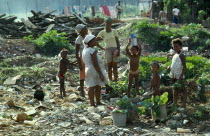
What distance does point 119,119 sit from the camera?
21.6 feet

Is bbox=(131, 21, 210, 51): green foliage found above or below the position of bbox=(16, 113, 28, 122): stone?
above

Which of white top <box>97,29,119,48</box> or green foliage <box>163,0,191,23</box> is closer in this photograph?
white top <box>97,29,119,48</box>

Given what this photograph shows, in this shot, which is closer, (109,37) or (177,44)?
(177,44)

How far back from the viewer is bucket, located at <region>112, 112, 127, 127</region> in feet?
21.5

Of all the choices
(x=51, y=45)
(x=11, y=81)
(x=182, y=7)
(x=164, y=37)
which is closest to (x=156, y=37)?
(x=164, y=37)

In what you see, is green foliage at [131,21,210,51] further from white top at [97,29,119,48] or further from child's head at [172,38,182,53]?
child's head at [172,38,182,53]

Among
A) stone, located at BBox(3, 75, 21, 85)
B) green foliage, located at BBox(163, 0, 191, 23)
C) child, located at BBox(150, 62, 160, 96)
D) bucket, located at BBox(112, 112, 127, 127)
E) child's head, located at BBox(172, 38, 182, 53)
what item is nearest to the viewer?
bucket, located at BBox(112, 112, 127, 127)

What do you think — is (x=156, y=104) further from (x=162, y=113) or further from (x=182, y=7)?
(x=182, y=7)

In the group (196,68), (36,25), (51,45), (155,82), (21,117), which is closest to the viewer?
(21,117)

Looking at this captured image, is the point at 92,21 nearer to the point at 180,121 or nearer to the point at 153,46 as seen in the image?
Result: the point at 153,46

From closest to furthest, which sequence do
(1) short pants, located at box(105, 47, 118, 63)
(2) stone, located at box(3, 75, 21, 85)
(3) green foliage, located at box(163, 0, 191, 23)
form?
(1) short pants, located at box(105, 47, 118, 63)
(2) stone, located at box(3, 75, 21, 85)
(3) green foliage, located at box(163, 0, 191, 23)

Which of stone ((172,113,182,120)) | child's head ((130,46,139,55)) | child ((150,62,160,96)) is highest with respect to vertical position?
child's head ((130,46,139,55))

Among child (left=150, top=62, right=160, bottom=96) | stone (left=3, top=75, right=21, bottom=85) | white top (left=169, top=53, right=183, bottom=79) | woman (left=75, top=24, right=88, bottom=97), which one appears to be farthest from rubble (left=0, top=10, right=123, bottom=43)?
white top (left=169, top=53, right=183, bottom=79)

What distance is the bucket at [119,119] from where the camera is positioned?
6.56m
